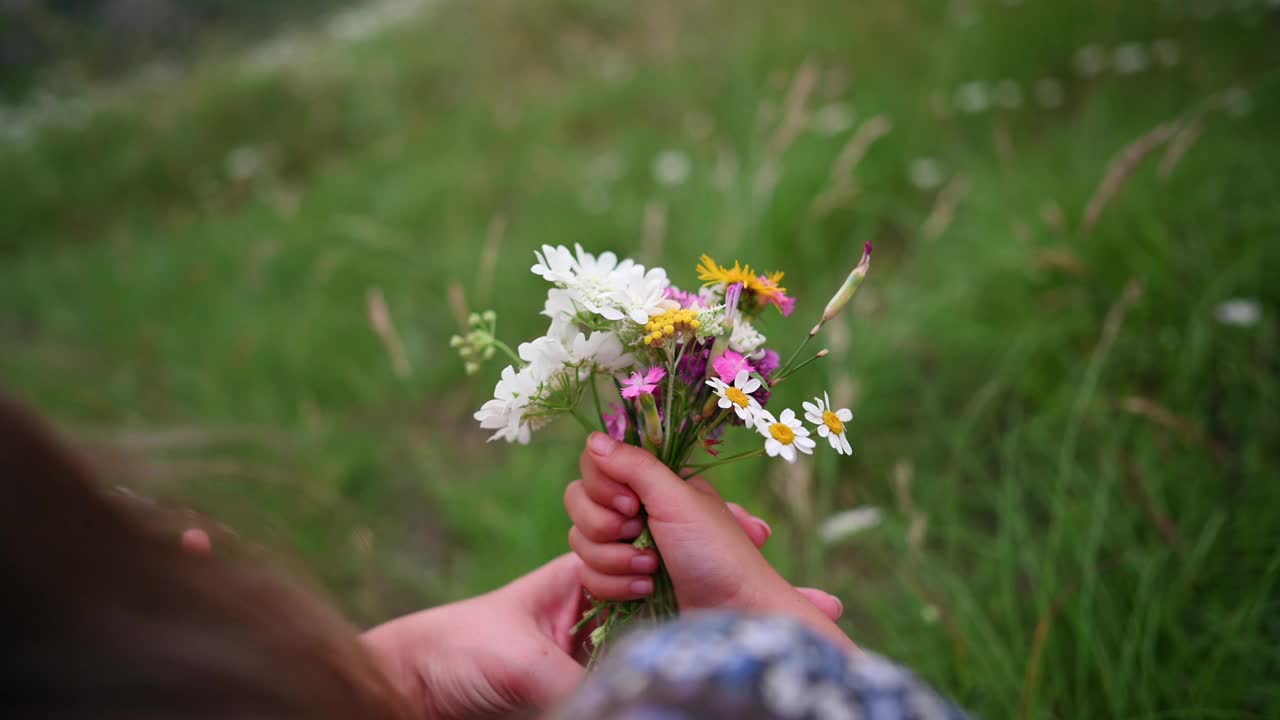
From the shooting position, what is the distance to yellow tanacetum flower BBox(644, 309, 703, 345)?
2.46ft

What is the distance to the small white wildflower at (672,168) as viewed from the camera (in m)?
3.25

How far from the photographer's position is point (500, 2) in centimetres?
620

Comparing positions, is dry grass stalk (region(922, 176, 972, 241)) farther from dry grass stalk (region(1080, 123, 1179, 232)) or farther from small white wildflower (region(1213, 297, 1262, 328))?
small white wildflower (region(1213, 297, 1262, 328))

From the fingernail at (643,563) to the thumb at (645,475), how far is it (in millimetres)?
61

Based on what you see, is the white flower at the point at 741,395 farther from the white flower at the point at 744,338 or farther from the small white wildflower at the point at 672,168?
the small white wildflower at the point at 672,168

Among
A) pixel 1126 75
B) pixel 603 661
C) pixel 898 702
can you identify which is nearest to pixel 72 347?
pixel 603 661

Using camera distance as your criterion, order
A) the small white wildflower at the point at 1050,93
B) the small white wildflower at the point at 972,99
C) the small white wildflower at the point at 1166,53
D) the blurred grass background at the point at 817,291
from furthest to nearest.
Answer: the small white wildflower at the point at 1050,93 < the small white wildflower at the point at 972,99 < the small white wildflower at the point at 1166,53 < the blurred grass background at the point at 817,291

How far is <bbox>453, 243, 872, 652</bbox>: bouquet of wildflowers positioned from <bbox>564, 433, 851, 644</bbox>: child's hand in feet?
0.11

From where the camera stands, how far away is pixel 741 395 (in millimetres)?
757

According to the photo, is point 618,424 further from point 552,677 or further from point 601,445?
point 552,677

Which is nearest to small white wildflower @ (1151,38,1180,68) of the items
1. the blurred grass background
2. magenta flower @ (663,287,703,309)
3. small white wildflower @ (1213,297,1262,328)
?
the blurred grass background

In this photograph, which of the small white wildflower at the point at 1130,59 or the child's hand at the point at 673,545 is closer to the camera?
the child's hand at the point at 673,545

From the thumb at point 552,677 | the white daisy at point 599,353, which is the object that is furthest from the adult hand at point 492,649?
the white daisy at point 599,353

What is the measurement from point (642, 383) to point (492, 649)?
49 cm
